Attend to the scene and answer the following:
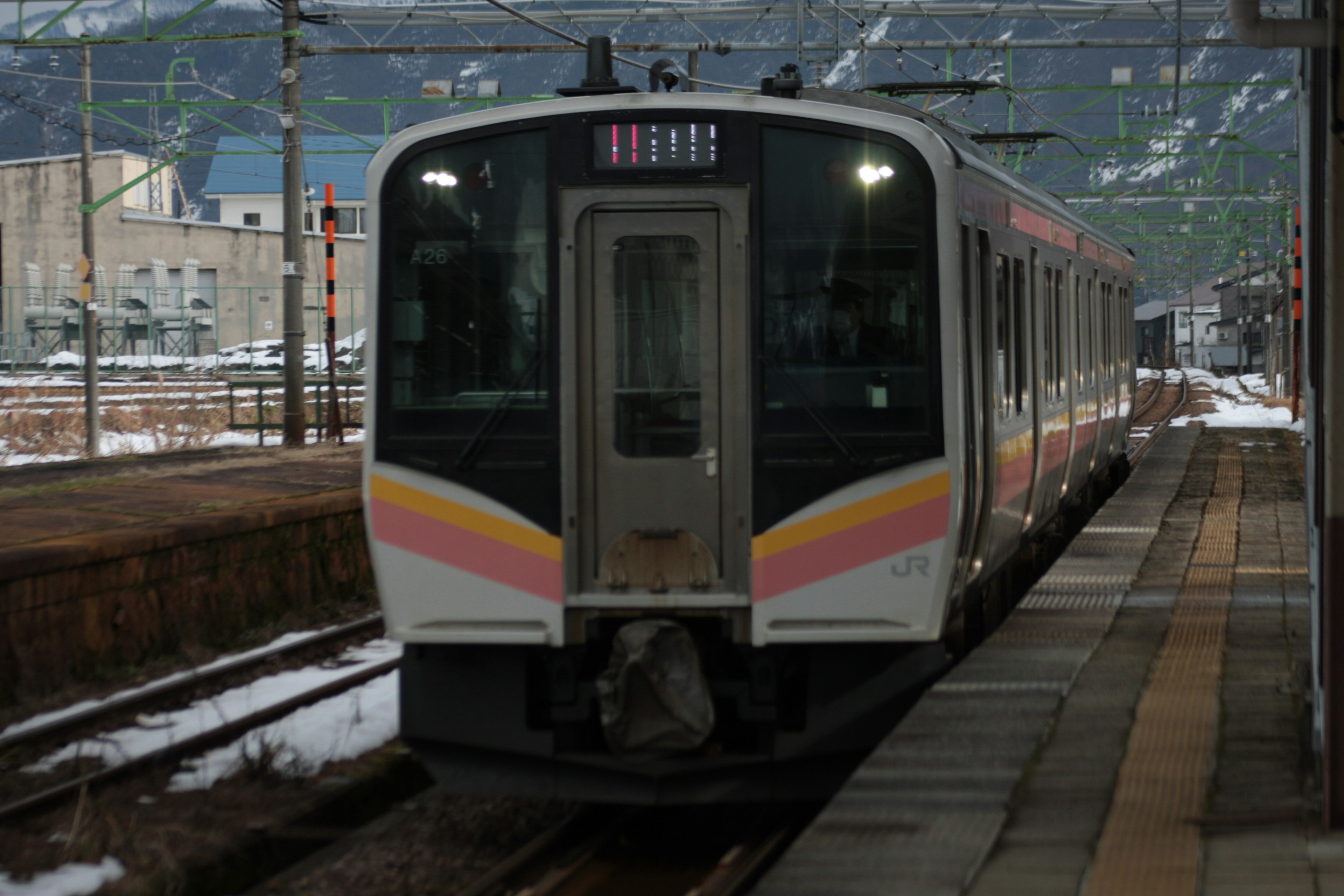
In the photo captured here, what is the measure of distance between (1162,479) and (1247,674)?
988 cm

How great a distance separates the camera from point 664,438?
5.73m

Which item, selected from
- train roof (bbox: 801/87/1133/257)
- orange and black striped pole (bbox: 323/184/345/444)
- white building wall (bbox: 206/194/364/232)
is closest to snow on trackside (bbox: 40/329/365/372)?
orange and black striped pole (bbox: 323/184/345/444)

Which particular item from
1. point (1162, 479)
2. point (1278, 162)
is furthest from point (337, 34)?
point (1162, 479)

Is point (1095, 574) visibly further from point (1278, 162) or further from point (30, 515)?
point (1278, 162)

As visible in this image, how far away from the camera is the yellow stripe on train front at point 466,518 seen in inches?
224

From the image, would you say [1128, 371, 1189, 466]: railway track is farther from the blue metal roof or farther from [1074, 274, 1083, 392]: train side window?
the blue metal roof

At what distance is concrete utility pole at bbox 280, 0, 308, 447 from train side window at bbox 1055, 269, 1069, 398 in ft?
31.0

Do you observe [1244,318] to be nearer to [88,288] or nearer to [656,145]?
[88,288]

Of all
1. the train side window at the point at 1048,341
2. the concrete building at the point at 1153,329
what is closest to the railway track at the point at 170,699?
the train side window at the point at 1048,341

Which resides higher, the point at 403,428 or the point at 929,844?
the point at 403,428

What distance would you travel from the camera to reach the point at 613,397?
5742mm

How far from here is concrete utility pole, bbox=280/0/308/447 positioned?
17375 mm

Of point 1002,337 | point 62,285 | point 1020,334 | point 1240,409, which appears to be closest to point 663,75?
point 1002,337

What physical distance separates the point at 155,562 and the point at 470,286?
4.06 metres
